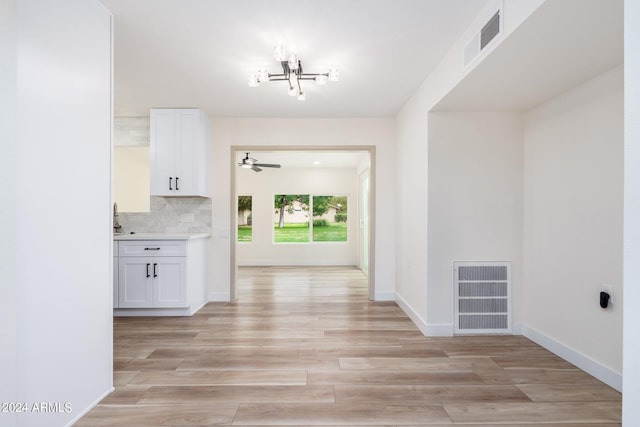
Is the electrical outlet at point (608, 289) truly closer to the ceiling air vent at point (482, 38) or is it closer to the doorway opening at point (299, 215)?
the ceiling air vent at point (482, 38)

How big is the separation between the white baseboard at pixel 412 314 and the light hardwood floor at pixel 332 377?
0.30 feet

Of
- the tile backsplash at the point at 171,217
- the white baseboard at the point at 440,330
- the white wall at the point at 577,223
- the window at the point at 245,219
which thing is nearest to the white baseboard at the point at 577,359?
the white wall at the point at 577,223

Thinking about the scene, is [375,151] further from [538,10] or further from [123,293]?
[123,293]

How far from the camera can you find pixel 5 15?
4.68 feet

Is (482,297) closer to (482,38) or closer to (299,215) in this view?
(482,38)

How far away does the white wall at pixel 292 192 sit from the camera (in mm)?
8375

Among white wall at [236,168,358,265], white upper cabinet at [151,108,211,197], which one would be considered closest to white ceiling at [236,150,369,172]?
white wall at [236,168,358,265]

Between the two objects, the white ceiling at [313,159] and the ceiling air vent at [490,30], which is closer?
the ceiling air vent at [490,30]

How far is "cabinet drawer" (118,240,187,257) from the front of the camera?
12.5 feet

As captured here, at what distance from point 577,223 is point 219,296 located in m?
4.02

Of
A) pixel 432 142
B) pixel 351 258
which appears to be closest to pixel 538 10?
pixel 432 142

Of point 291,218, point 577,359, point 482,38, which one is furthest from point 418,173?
point 291,218

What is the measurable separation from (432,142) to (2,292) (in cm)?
322

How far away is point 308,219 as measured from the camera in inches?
337
